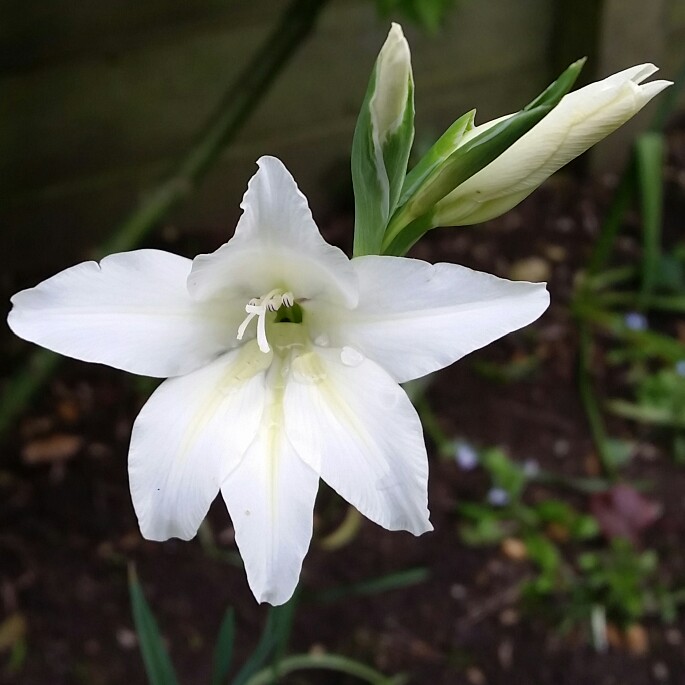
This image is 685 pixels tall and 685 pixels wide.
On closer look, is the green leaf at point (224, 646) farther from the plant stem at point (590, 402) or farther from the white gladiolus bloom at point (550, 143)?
the plant stem at point (590, 402)

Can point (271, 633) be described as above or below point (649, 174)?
above

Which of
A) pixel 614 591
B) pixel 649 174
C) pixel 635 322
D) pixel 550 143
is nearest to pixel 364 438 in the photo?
pixel 550 143

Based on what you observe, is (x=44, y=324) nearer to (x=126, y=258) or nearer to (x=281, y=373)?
(x=126, y=258)

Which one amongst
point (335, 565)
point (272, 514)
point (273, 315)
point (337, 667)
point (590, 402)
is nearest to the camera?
point (272, 514)

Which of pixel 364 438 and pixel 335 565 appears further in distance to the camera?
pixel 335 565

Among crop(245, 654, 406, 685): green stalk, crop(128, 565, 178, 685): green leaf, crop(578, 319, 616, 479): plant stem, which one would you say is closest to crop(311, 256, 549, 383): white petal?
crop(128, 565, 178, 685): green leaf

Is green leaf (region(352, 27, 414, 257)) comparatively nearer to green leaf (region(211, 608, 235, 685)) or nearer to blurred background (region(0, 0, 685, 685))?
green leaf (region(211, 608, 235, 685))

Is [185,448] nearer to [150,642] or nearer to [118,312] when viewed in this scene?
[118,312]
